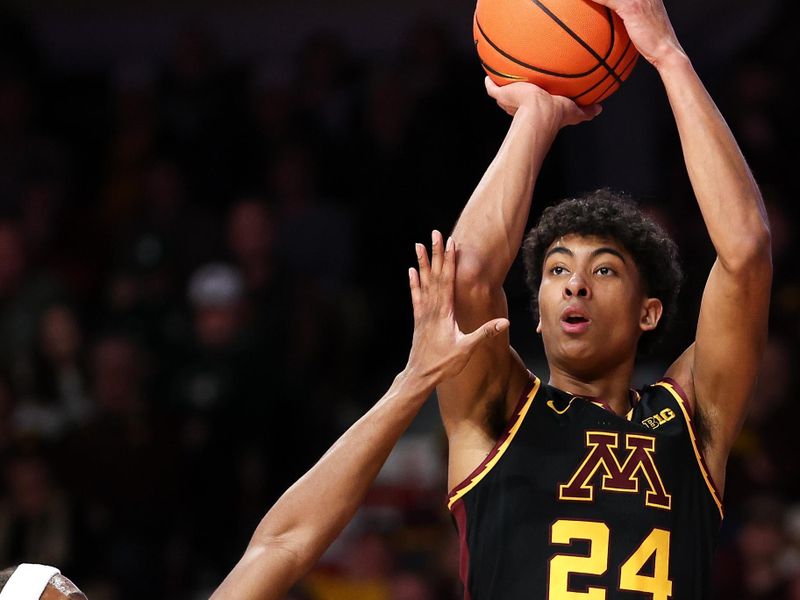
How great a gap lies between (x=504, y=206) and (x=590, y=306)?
36 cm

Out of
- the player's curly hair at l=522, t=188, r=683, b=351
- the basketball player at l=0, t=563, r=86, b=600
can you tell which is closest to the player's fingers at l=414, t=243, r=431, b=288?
the player's curly hair at l=522, t=188, r=683, b=351

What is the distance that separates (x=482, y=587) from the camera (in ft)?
11.9

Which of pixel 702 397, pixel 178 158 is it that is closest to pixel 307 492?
pixel 702 397

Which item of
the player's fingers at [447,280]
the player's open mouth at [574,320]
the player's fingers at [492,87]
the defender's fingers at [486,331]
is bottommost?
the defender's fingers at [486,331]

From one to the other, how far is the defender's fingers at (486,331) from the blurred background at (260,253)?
2.57m

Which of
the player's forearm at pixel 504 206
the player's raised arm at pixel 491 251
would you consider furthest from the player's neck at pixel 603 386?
the player's forearm at pixel 504 206

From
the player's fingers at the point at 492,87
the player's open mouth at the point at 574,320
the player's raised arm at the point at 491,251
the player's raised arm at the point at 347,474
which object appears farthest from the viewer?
the player's fingers at the point at 492,87

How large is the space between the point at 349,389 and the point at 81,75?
3956mm

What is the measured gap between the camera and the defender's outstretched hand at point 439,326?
3439 mm

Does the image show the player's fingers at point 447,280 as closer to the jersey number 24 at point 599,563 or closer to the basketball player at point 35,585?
the jersey number 24 at point 599,563

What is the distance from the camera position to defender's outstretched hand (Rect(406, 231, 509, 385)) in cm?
344

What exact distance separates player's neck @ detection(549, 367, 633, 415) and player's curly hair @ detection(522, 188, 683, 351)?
212mm

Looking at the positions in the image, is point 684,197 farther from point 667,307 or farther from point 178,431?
point 667,307

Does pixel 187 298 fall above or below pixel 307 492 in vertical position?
above
